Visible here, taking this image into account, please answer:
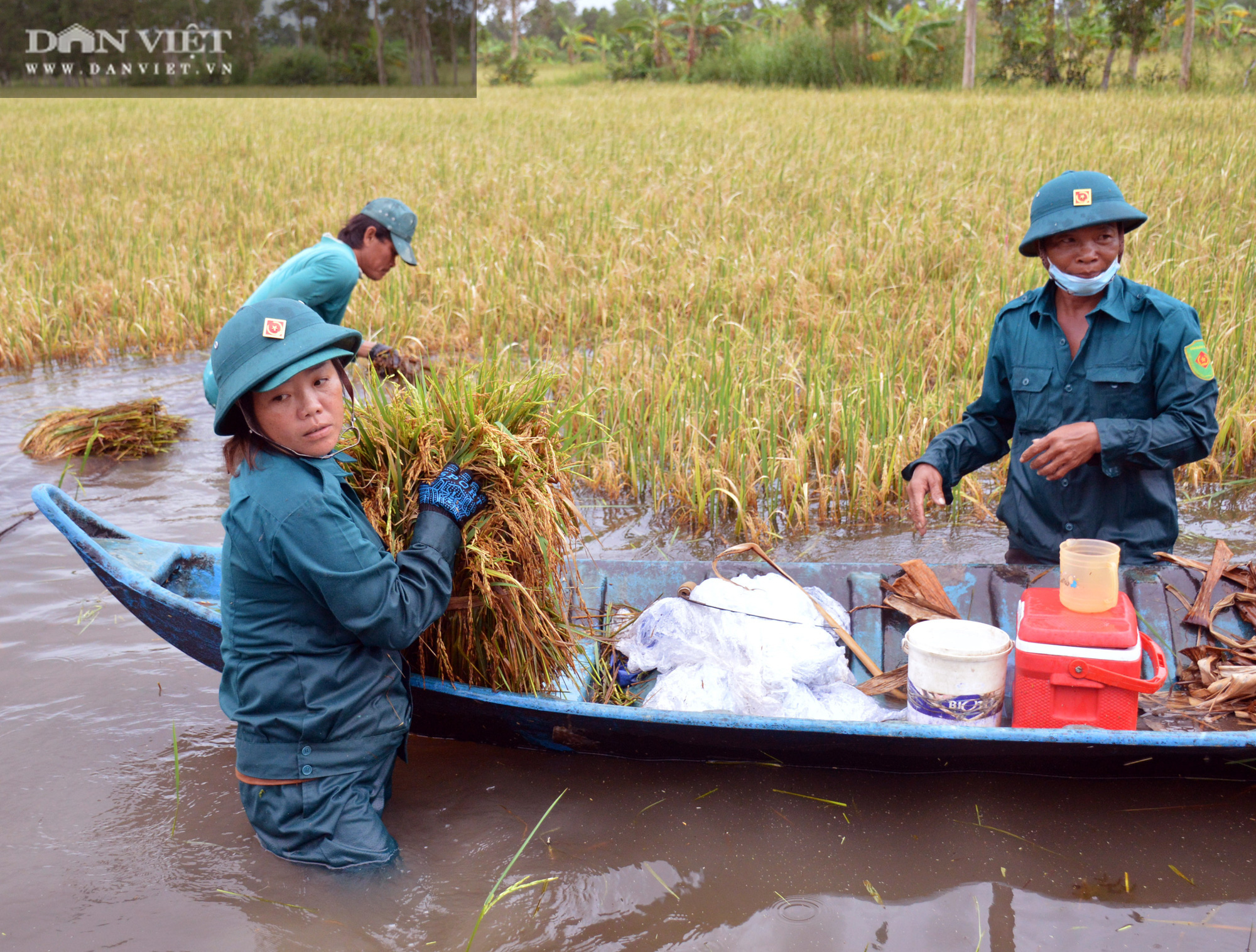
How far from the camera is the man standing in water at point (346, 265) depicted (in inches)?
163

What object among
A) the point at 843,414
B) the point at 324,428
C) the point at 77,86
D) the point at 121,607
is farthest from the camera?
the point at 77,86

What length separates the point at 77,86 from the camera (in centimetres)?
2578

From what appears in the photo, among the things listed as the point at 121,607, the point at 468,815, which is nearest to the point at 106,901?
the point at 468,815

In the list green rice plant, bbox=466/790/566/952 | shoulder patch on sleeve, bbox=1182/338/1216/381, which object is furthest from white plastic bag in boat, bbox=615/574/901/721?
shoulder patch on sleeve, bbox=1182/338/1216/381

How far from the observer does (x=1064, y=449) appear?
286 centimetres

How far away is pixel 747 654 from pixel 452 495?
1062 mm

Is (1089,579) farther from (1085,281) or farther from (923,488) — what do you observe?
(1085,281)

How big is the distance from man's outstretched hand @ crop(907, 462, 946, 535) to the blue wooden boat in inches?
12.8

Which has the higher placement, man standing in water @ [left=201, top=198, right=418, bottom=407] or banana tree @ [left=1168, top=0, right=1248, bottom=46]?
banana tree @ [left=1168, top=0, right=1248, bottom=46]

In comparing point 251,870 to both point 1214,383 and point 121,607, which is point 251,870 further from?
point 1214,383

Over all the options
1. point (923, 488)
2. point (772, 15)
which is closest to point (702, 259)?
point (923, 488)

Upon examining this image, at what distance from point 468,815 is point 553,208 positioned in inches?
298

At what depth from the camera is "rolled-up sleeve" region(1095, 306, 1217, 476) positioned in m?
2.84

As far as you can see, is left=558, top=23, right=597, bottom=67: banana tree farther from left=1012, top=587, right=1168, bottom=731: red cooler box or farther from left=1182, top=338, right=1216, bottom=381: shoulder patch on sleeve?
left=1012, top=587, right=1168, bottom=731: red cooler box
